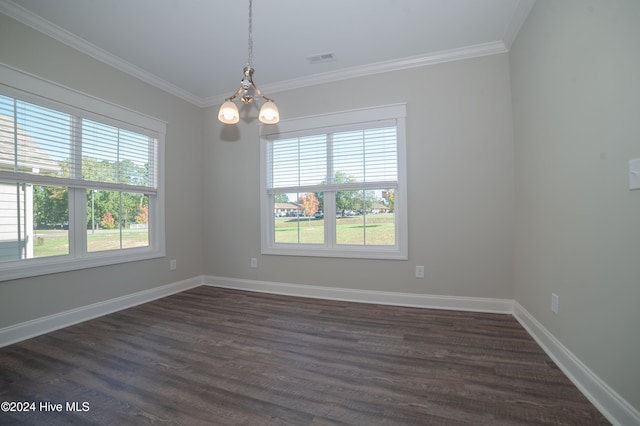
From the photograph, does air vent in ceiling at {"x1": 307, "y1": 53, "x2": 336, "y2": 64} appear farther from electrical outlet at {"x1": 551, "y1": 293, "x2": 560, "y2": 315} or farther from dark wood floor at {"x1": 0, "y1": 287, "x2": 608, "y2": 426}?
electrical outlet at {"x1": 551, "y1": 293, "x2": 560, "y2": 315}

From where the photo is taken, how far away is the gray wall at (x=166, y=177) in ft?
7.84

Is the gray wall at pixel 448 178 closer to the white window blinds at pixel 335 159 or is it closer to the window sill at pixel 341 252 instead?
the window sill at pixel 341 252

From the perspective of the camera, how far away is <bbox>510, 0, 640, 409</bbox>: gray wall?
1313 millimetres

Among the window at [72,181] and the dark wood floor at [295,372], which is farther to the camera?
the window at [72,181]

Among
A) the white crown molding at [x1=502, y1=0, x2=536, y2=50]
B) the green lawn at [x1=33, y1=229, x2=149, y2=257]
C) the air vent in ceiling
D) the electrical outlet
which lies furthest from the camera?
the air vent in ceiling

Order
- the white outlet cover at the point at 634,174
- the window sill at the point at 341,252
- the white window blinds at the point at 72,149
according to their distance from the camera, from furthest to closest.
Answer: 1. the window sill at the point at 341,252
2. the white window blinds at the point at 72,149
3. the white outlet cover at the point at 634,174

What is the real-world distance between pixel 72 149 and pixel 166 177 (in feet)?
3.47

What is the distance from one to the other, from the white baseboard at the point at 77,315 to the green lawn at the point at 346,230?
171cm

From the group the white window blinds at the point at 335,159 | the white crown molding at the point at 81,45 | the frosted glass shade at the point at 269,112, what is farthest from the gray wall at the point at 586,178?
the white crown molding at the point at 81,45

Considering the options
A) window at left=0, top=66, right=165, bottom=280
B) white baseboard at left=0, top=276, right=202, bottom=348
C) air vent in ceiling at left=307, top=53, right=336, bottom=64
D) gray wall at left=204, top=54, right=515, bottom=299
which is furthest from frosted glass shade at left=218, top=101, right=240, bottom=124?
white baseboard at left=0, top=276, right=202, bottom=348

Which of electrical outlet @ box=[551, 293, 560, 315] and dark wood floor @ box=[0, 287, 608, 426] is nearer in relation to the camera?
dark wood floor @ box=[0, 287, 608, 426]

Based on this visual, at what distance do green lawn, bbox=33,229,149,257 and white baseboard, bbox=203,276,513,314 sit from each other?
47.2 inches

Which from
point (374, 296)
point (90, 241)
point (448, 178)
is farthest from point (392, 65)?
point (90, 241)

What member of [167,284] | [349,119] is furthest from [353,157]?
[167,284]
